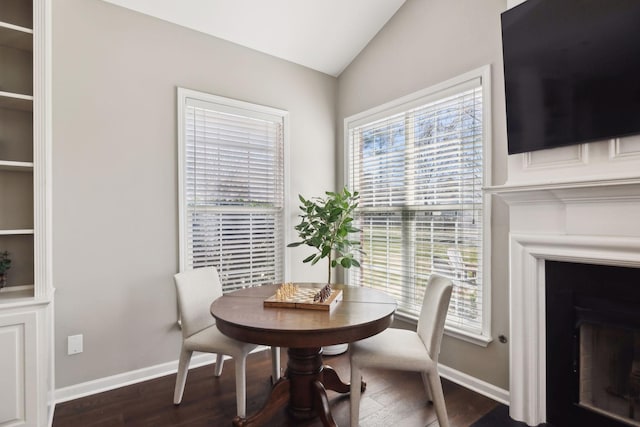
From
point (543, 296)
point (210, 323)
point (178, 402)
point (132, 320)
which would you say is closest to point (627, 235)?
point (543, 296)

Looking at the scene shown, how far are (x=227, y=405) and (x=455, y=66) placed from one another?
9.47 feet

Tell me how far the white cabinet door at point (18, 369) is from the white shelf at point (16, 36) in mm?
1511

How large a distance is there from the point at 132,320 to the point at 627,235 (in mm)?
3117

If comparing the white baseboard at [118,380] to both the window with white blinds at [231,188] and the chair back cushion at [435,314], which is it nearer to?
the window with white blinds at [231,188]

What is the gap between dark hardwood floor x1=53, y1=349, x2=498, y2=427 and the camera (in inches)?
81.0

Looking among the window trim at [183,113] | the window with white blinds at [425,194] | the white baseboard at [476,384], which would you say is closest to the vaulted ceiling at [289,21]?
the window trim at [183,113]

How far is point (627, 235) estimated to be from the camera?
1661 millimetres

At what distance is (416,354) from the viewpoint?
1.91m

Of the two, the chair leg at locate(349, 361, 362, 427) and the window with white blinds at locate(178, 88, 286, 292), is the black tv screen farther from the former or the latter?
the window with white blinds at locate(178, 88, 286, 292)

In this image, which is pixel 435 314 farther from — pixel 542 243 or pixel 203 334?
pixel 203 334

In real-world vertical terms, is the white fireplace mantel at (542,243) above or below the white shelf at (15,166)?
below

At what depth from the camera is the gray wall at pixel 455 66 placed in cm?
229

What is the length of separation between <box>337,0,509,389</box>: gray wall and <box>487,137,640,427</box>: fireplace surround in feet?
0.59

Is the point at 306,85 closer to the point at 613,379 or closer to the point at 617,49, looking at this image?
the point at 617,49
